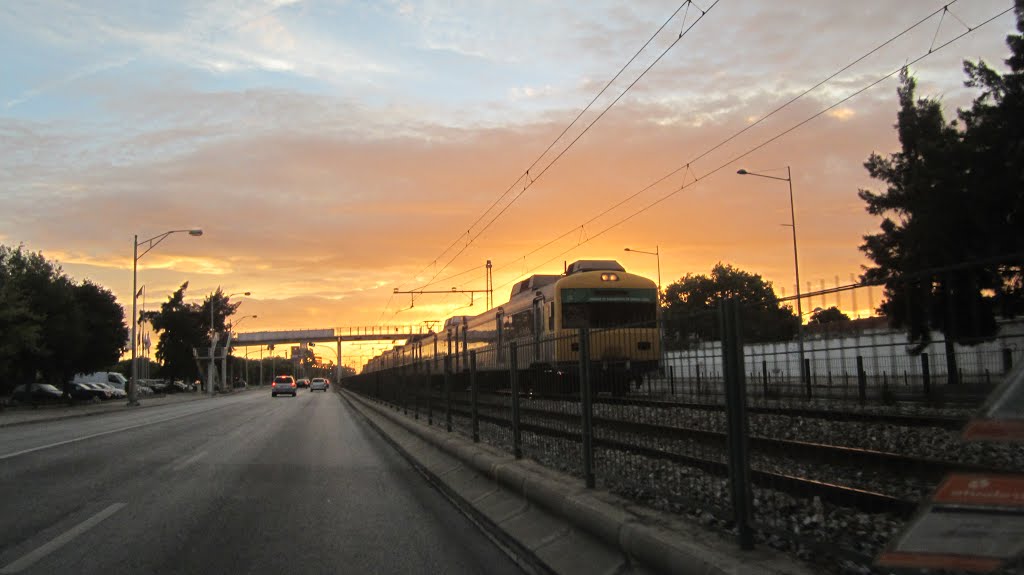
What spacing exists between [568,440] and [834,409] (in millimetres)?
3806

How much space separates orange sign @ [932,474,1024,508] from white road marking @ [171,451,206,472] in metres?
10.7

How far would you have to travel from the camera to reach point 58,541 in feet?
21.0

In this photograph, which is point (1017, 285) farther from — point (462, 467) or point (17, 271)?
point (17, 271)

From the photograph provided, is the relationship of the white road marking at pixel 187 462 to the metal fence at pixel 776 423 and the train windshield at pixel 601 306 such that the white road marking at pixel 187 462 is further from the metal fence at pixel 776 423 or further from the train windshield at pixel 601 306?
the train windshield at pixel 601 306

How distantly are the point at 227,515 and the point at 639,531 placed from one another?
15.6 feet

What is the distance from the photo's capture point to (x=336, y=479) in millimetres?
10430

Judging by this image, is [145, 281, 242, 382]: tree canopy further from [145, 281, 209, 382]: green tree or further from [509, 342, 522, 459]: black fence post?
[509, 342, 522, 459]: black fence post

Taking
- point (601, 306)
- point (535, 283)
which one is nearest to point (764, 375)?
point (601, 306)

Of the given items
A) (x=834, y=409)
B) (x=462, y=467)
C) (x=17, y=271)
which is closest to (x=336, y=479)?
(x=462, y=467)

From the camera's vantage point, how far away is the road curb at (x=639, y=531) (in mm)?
4105

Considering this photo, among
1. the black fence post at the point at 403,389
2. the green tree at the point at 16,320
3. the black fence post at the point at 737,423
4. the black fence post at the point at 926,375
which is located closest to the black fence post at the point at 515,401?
the black fence post at the point at 737,423

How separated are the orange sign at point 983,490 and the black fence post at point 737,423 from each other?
4.73 feet

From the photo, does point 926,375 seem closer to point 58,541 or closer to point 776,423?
point 776,423

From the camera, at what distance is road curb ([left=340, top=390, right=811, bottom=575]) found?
4.11 metres
